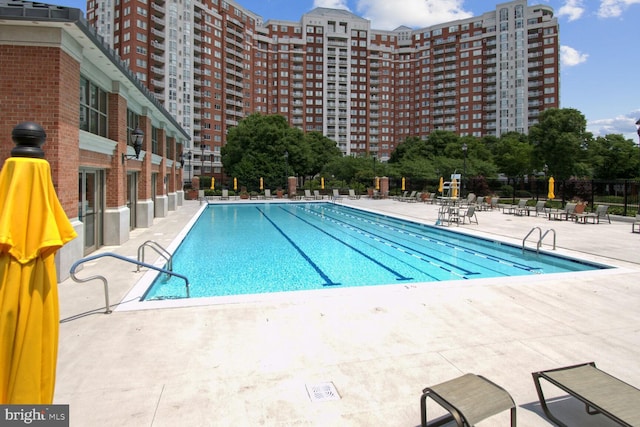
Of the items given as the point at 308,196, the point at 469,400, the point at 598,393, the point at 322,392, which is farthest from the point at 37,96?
the point at 308,196

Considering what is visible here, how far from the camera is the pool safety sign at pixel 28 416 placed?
252 centimetres

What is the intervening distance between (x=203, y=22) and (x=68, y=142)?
85.8 metres

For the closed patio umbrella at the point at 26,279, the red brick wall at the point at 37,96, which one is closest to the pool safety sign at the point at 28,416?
the closed patio umbrella at the point at 26,279

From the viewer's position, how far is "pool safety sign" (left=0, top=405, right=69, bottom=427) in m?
2.52

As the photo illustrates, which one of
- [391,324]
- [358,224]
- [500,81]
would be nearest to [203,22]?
[500,81]

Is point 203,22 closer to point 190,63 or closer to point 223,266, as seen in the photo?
point 190,63

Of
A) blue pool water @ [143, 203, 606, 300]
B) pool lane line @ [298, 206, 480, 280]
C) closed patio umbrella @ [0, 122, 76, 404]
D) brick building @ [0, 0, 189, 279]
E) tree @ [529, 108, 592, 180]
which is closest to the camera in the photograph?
closed patio umbrella @ [0, 122, 76, 404]

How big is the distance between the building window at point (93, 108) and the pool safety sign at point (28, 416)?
9569 mm

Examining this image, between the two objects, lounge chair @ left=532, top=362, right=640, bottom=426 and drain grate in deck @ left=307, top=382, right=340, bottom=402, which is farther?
drain grate in deck @ left=307, top=382, right=340, bottom=402

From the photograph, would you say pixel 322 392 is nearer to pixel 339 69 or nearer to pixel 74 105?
pixel 74 105

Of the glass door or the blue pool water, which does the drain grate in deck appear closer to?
the blue pool water

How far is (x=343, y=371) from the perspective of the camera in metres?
4.49

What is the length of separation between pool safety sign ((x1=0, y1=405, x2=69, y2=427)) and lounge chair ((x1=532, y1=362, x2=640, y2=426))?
3.67 metres

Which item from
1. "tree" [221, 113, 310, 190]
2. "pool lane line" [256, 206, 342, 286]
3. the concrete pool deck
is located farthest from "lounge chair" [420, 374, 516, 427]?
"tree" [221, 113, 310, 190]
